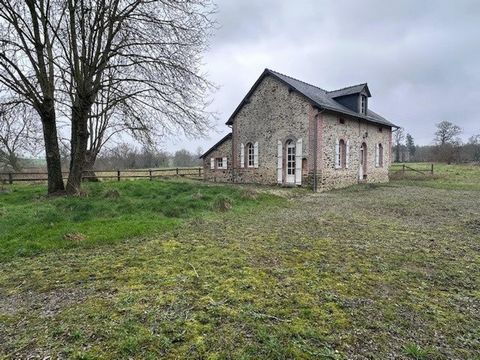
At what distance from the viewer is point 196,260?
179 inches

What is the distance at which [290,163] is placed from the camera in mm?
16125

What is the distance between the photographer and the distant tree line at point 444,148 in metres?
38.0

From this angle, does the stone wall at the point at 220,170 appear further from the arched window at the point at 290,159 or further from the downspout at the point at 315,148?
the downspout at the point at 315,148

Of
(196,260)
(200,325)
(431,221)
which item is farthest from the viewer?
(431,221)

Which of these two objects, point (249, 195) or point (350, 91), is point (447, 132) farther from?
point (249, 195)

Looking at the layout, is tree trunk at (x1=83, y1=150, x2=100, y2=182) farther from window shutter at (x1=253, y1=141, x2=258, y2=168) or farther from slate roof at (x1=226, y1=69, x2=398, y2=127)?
window shutter at (x1=253, y1=141, x2=258, y2=168)

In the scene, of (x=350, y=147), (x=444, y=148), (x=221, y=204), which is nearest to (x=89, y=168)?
(x=221, y=204)

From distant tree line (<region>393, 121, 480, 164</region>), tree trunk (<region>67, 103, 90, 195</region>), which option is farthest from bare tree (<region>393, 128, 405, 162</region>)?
tree trunk (<region>67, 103, 90, 195</region>)

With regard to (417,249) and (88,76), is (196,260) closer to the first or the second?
(417,249)

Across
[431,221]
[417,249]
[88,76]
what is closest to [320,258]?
[417,249]

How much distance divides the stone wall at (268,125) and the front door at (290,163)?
0.41 meters

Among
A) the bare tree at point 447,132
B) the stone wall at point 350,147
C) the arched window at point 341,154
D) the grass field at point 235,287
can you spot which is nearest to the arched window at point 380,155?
the stone wall at point 350,147

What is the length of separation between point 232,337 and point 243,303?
0.64 meters

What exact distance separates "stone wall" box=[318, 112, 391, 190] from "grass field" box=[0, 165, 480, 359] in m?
8.38
